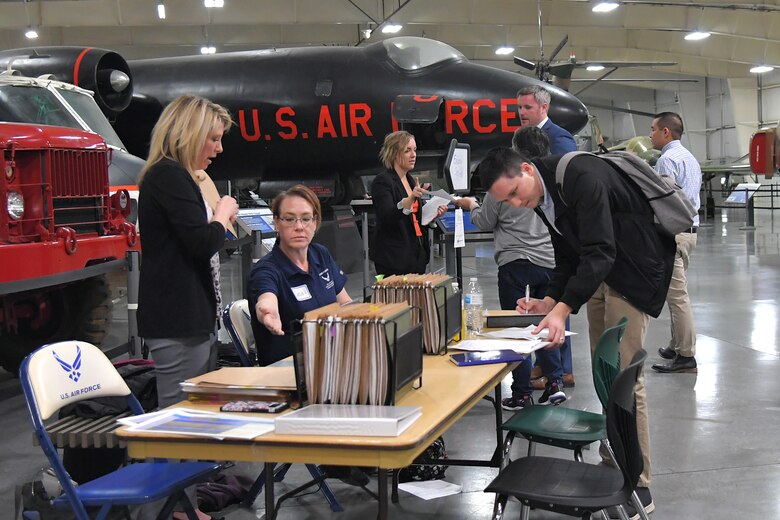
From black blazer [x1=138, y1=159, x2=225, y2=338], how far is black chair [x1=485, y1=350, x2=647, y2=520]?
1267mm

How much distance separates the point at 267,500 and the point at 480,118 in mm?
7436

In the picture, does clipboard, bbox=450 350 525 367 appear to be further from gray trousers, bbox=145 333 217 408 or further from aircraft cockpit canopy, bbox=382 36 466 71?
aircraft cockpit canopy, bbox=382 36 466 71

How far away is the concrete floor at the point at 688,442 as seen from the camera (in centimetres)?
337

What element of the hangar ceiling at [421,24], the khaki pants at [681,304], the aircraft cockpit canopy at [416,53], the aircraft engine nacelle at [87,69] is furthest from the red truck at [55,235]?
the hangar ceiling at [421,24]

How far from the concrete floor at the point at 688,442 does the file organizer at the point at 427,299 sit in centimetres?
86

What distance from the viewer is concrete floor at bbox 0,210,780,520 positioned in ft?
11.0

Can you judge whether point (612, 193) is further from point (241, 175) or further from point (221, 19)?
point (221, 19)

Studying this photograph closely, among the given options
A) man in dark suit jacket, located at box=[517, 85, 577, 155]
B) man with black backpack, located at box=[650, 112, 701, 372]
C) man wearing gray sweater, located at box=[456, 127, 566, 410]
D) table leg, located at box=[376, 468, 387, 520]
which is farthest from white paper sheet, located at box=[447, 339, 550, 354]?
man with black backpack, located at box=[650, 112, 701, 372]

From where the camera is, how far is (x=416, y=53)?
9500 millimetres

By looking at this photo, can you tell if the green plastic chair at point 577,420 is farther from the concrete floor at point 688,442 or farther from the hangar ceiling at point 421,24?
the hangar ceiling at point 421,24

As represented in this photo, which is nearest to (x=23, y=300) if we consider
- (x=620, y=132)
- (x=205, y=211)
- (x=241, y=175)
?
(x=205, y=211)

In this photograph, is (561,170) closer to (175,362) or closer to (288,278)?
(288,278)

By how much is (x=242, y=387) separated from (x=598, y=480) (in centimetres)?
108

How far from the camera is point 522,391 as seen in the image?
4.66m
